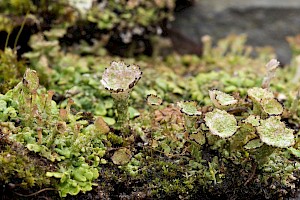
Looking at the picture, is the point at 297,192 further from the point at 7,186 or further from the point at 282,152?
the point at 7,186

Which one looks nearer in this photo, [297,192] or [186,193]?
[186,193]

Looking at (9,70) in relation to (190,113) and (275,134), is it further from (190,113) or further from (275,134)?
(275,134)

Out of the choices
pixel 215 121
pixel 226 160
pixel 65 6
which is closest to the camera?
pixel 215 121

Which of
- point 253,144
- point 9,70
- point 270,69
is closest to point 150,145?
point 253,144

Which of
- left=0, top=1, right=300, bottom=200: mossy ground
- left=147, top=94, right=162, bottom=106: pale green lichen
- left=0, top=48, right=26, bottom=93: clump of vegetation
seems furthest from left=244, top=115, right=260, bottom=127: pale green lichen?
left=0, top=48, right=26, bottom=93: clump of vegetation

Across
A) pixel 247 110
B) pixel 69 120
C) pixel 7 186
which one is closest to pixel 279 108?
pixel 247 110

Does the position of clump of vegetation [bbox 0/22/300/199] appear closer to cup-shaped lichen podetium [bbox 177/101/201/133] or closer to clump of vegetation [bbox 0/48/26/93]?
cup-shaped lichen podetium [bbox 177/101/201/133]

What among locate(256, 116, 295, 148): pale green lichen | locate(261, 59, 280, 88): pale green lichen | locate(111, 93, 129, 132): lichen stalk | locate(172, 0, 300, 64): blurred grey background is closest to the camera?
locate(256, 116, 295, 148): pale green lichen

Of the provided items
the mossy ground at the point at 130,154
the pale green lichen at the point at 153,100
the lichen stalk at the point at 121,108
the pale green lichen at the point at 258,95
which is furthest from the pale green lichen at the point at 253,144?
the lichen stalk at the point at 121,108
